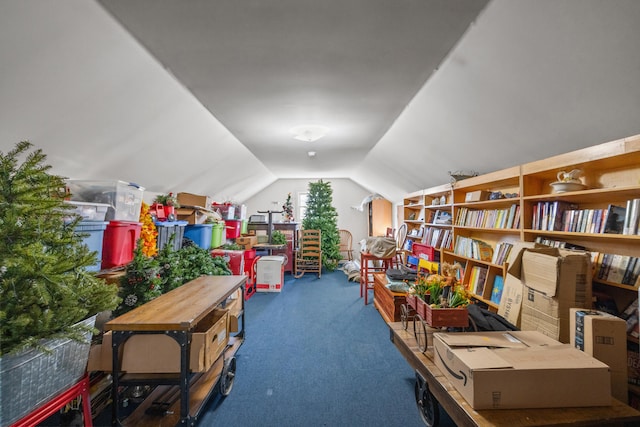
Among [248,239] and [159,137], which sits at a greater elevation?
[159,137]

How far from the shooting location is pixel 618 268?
63.2 inches

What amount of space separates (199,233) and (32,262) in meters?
2.42

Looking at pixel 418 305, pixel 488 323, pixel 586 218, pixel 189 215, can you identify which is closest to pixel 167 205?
pixel 189 215

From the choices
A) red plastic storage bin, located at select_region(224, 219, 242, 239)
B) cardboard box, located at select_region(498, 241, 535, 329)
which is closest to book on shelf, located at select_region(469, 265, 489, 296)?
cardboard box, located at select_region(498, 241, 535, 329)

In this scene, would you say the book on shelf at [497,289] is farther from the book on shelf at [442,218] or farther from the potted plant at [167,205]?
the potted plant at [167,205]

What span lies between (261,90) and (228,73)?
34 cm

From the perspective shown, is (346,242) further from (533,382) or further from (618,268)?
(533,382)

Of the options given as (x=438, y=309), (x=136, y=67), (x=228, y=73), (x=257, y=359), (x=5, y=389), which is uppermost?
(x=228, y=73)

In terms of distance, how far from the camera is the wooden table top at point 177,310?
Answer: 1.31 m

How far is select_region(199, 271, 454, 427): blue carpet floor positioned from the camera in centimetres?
169

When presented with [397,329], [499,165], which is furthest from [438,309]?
[499,165]

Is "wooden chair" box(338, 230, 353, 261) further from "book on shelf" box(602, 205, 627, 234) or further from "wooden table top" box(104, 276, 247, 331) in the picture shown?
"book on shelf" box(602, 205, 627, 234)

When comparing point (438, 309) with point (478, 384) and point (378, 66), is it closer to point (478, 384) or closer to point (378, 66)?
point (478, 384)

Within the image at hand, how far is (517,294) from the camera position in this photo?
1.95 meters
